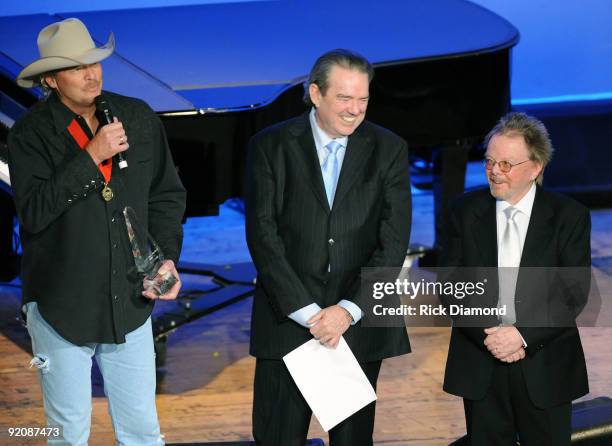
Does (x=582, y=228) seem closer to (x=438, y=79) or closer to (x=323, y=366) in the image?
(x=323, y=366)

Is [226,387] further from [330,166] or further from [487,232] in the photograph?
[487,232]

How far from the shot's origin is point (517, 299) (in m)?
3.54

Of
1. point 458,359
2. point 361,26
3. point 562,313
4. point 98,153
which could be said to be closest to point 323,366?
point 458,359

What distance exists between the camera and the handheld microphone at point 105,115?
3.29m

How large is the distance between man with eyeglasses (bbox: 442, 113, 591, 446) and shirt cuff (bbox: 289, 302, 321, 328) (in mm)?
443

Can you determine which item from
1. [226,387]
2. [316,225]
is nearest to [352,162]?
[316,225]

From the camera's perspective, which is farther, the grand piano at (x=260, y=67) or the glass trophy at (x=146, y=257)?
the grand piano at (x=260, y=67)

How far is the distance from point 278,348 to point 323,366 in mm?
155

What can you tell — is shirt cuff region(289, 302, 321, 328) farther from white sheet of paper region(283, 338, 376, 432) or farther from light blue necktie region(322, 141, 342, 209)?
light blue necktie region(322, 141, 342, 209)

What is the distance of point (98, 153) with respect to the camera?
129 inches

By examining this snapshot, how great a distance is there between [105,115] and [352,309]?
98 centimetres

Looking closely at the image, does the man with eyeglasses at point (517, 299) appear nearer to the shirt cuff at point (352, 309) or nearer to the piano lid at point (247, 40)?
the shirt cuff at point (352, 309)

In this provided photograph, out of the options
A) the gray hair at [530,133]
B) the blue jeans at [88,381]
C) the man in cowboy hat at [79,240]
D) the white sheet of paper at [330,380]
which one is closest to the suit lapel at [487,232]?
the gray hair at [530,133]

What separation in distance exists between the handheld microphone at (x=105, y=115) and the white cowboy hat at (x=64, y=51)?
0.39 ft
